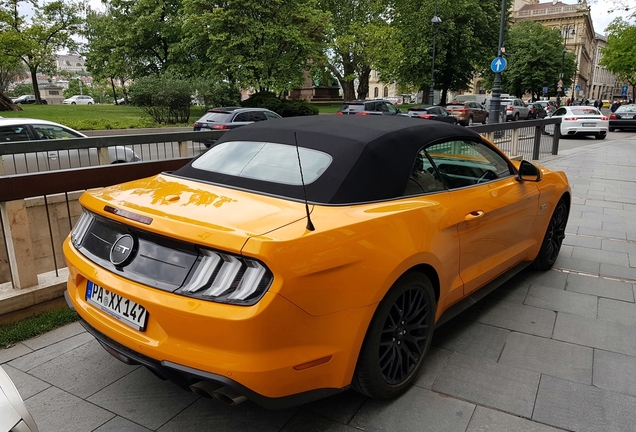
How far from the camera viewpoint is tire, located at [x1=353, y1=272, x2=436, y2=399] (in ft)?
8.77

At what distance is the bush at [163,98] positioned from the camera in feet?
82.5

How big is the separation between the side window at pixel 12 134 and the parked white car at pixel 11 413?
26.8 feet

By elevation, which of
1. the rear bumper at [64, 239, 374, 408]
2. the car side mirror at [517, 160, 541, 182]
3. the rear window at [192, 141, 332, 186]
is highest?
the rear window at [192, 141, 332, 186]

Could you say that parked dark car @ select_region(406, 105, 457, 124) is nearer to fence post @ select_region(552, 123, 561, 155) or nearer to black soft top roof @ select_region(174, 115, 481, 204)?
fence post @ select_region(552, 123, 561, 155)

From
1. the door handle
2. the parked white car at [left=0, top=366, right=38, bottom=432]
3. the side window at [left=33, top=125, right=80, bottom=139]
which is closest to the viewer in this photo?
the parked white car at [left=0, top=366, right=38, bottom=432]

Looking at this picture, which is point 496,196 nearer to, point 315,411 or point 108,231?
point 315,411

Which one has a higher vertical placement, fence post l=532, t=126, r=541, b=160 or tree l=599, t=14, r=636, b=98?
tree l=599, t=14, r=636, b=98

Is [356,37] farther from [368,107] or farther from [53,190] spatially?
[53,190]

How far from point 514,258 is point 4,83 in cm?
7925

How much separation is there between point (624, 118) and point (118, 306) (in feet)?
104

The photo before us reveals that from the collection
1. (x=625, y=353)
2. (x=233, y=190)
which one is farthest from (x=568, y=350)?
(x=233, y=190)

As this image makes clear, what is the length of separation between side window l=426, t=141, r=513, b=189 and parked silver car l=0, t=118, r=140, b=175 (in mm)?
6312

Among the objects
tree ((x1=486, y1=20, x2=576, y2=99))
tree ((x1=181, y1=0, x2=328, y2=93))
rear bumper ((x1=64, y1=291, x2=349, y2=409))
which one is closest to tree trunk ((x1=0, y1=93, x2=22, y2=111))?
tree ((x1=181, y1=0, x2=328, y2=93))

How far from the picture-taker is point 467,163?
12.9ft
